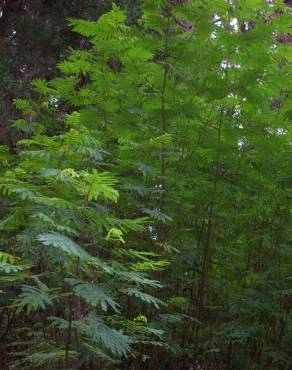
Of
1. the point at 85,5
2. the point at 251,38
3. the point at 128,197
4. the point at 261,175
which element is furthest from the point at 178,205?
the point at 85,5

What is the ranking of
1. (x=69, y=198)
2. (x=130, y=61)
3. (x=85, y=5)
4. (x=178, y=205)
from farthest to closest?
(x=85, y=5), (x=178, y=205), (x=130, y=61), (x=69, y=198)

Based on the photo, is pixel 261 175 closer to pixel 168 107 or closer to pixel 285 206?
pixel 285 206

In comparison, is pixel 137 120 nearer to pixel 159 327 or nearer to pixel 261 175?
pixel 261 175

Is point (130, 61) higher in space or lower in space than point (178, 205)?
higher

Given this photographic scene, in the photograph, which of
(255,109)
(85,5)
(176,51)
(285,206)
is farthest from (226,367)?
(85,5)

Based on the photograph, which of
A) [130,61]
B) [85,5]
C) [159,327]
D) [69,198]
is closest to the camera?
[69,198]

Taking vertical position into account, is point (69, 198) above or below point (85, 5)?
below

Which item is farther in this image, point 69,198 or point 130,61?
point 130,61

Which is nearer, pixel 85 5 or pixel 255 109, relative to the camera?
pixel 255 109

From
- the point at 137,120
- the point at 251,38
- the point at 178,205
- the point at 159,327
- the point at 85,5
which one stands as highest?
the point at 85,5

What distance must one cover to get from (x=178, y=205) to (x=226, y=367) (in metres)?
1.51

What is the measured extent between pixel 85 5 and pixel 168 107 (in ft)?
13.2

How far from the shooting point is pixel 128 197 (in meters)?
3.69

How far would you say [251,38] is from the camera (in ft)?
11.8
